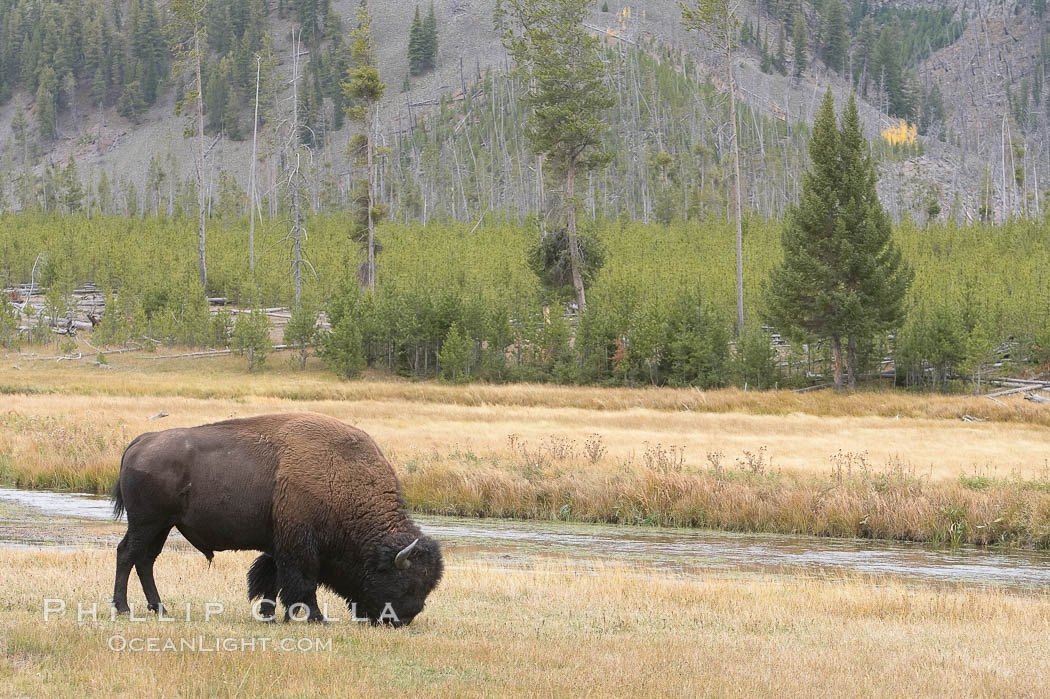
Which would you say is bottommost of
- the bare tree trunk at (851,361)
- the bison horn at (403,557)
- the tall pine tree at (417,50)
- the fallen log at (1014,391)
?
the bison horn at (403,557)

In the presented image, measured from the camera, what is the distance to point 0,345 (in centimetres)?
6381

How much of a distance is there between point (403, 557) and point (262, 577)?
65.0 inches

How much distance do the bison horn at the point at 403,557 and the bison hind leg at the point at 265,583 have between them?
136 cm

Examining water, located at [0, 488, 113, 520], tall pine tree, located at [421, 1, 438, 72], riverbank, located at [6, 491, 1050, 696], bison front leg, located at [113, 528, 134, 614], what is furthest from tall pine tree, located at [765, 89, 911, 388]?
tall pine tree, located at [421, 1, 438, 72]

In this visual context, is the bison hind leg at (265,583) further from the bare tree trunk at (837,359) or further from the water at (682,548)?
the bare tree trunk at (837,359)

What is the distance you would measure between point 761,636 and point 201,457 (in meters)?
6.06

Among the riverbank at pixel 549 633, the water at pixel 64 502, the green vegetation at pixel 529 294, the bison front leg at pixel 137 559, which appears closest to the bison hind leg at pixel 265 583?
the riverbank at pixel 549 633

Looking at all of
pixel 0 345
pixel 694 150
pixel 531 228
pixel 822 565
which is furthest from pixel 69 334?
pixel 694 150

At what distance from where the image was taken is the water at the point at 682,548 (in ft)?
56.9

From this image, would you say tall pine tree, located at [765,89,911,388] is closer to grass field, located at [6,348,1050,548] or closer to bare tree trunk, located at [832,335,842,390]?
bare tree trunk, located at [832,335,842,390]

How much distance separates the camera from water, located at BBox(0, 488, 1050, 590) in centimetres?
1733

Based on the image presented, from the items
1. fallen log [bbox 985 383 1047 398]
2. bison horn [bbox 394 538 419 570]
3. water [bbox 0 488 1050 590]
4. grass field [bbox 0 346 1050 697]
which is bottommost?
water [bbox 0 488 1050 590]

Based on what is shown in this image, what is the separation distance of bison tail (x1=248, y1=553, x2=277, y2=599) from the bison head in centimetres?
98

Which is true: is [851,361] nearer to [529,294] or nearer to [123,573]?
[529,294]
